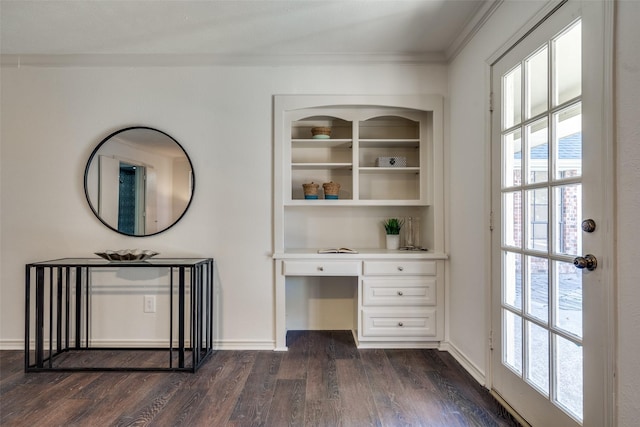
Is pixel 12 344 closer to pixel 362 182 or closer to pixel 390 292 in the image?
pixel 390 292

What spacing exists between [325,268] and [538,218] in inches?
60.1

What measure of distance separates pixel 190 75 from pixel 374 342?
103 inches

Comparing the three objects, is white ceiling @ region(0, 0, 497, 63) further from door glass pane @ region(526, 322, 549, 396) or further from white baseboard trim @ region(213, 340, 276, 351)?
white baseboard trim @ region(213, 340, 276, 351)

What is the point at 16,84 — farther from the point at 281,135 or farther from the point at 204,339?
the point at 204,339

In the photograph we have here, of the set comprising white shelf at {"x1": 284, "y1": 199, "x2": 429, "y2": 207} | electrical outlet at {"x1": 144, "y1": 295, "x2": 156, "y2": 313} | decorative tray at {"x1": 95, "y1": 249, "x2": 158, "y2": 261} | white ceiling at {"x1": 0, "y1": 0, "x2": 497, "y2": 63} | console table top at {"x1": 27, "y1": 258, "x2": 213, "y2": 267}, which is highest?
white ceiling at {"x1": 0, "y1": 0, "x2": 497, "y2": 63}

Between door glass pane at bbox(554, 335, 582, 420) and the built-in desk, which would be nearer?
door glass pane at bbox(554, 335, 582, 420)

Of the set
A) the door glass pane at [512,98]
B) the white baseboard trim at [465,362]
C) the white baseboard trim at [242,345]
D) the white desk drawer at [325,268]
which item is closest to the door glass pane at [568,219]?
the door glass pane at [512,98]

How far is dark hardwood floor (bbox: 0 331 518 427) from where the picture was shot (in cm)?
178

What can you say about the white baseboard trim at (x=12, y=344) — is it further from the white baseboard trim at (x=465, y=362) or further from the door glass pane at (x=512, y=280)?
the door glass pane at (x=512, y=280)

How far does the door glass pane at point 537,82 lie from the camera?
1.57 meters

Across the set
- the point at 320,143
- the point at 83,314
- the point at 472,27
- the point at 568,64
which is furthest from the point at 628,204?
the point at 83,314

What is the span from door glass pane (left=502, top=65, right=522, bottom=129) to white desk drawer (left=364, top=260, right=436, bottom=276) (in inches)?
47.9

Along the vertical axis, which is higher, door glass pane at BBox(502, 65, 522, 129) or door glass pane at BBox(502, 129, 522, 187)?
door glass pane at BBox(502, 65, 522, 129)

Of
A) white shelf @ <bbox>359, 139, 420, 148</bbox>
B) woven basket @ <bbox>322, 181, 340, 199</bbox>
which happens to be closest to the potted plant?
woven basket @ <bbox>322, 181, 340, 199</bbox>
